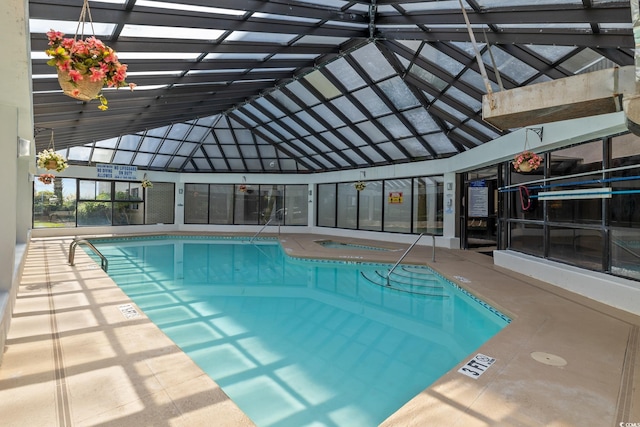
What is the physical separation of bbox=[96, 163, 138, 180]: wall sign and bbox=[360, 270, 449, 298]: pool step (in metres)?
11.6

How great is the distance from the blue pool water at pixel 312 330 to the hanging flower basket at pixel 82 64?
8.80ft

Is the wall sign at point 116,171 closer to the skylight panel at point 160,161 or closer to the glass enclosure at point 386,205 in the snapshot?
the skylight panel at point 160,161

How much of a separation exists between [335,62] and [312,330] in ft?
18.8

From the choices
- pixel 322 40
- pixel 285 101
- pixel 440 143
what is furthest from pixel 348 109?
pixel 322 40

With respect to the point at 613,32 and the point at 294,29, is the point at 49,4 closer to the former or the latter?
the point at 294,29

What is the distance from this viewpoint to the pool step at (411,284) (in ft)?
22.0

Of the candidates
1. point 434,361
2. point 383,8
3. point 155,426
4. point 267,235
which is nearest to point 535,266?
point 434,361

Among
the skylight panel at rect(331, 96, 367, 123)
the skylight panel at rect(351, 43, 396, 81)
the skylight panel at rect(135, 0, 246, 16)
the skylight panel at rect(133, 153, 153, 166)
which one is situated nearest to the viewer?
the skylight panel at rect(135, 0, 246, 16)

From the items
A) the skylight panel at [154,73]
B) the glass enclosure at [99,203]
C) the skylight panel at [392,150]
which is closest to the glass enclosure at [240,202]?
the glass enclosure at [99,203]

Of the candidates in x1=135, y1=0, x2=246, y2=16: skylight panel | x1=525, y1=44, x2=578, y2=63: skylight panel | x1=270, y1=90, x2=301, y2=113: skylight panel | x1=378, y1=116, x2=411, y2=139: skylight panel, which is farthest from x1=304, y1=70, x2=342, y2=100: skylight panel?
x1=525, y1=44, x2=578, y2=63: skylight panel

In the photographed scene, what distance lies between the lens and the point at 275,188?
1697cm

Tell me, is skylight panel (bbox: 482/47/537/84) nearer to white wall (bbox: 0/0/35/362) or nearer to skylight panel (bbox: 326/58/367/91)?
skylight panel (bbox: 326/58/367/91)

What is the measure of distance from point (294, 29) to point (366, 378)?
15.3ft

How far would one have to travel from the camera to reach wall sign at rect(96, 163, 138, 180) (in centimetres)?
1429
